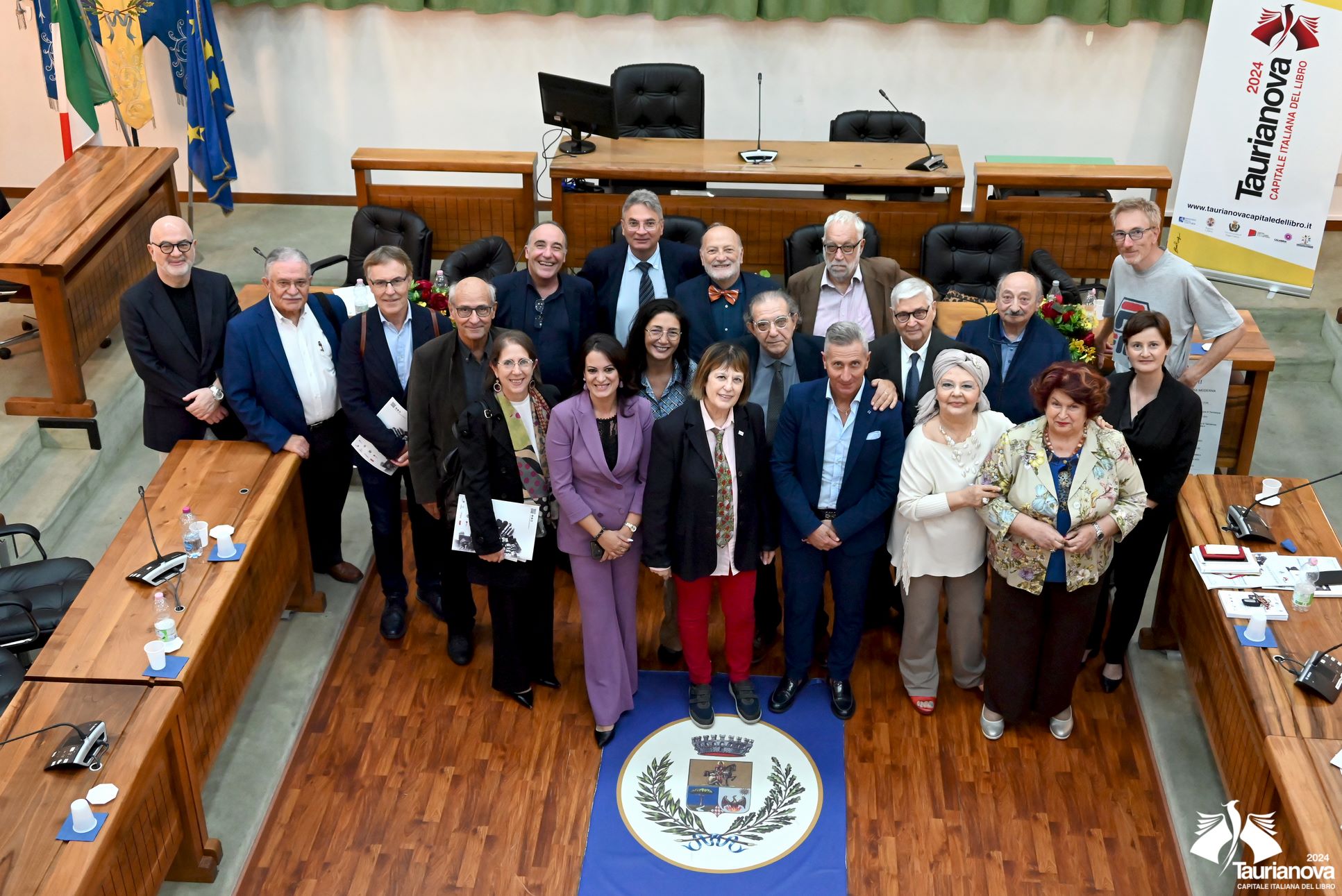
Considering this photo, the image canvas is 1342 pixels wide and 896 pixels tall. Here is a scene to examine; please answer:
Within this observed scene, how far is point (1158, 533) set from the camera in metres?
4.60

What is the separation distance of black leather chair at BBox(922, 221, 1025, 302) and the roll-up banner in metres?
1.76

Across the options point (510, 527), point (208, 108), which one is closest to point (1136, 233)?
point (510, 527)

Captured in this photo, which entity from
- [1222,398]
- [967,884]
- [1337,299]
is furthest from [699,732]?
[1337,299]

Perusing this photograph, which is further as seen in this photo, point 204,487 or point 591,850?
point 204,487

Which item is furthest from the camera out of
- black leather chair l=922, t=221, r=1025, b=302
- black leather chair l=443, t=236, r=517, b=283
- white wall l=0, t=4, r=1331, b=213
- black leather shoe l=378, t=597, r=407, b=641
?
white wall l=0, t=4, r=1331, b=213

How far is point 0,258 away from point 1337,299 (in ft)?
24.0

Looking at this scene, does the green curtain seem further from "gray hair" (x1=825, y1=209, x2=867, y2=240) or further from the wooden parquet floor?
the wooden parquet floor

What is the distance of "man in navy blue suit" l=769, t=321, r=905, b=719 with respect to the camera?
4.28 metres

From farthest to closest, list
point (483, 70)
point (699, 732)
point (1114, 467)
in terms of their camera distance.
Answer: point (483, 70)
point (699, 732)
point (1114, 467)

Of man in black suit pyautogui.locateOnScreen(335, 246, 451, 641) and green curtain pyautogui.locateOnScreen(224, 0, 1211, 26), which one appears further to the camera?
green curtain pyautogui.locateOnScreen(224, 0, 1211, 26)

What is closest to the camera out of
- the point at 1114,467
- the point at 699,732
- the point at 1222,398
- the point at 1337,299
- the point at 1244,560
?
the point at 1114,467

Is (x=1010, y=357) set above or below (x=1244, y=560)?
above

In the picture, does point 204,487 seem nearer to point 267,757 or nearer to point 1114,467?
point 267,757

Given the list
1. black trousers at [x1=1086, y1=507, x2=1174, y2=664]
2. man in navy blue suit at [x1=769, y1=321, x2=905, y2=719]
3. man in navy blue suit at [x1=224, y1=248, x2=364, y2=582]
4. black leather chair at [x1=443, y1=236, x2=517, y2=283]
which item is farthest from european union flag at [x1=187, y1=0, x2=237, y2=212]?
black trousers at [x1=1086, y1=507, x2=1174, y2=664]
